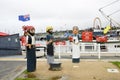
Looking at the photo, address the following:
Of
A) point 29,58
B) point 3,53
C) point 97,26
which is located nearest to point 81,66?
point 29,58

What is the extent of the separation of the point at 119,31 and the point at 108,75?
6858 centimetres

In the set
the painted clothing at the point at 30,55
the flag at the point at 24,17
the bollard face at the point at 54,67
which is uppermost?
the flag at the point at 24,17

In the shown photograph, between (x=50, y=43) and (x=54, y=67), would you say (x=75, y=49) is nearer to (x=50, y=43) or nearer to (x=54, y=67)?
(x=50, y=43)

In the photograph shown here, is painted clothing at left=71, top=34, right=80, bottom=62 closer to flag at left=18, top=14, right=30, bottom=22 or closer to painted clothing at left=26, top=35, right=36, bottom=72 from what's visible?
painted clothing at left=26, top=35, right=36, bottom=72

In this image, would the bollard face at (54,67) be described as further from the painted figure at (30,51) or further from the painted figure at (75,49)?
the painted figure at (75,49)

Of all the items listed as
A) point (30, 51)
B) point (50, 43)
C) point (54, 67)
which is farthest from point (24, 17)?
point (54, 67)

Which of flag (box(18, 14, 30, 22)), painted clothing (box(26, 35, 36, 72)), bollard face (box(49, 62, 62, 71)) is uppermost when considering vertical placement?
flag (box(18, 14, 30, 22))

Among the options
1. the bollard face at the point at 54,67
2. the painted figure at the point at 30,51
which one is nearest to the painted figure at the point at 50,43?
the bollard face at the point at 54,67

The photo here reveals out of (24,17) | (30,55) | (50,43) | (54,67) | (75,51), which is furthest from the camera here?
(24,17)

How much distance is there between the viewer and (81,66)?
54.3 feet

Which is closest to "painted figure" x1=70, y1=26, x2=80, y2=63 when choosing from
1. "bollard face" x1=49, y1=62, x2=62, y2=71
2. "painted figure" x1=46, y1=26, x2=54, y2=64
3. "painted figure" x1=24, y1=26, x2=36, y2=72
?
"painted figure" x1=46, y1=26, x2=54, y2=64

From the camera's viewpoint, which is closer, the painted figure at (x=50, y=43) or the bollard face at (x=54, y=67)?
the bollard face at (x=54, y=67)

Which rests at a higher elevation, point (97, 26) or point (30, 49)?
point (97, 26)

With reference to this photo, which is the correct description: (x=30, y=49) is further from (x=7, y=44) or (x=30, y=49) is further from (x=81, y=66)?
(x=7, y=44)
